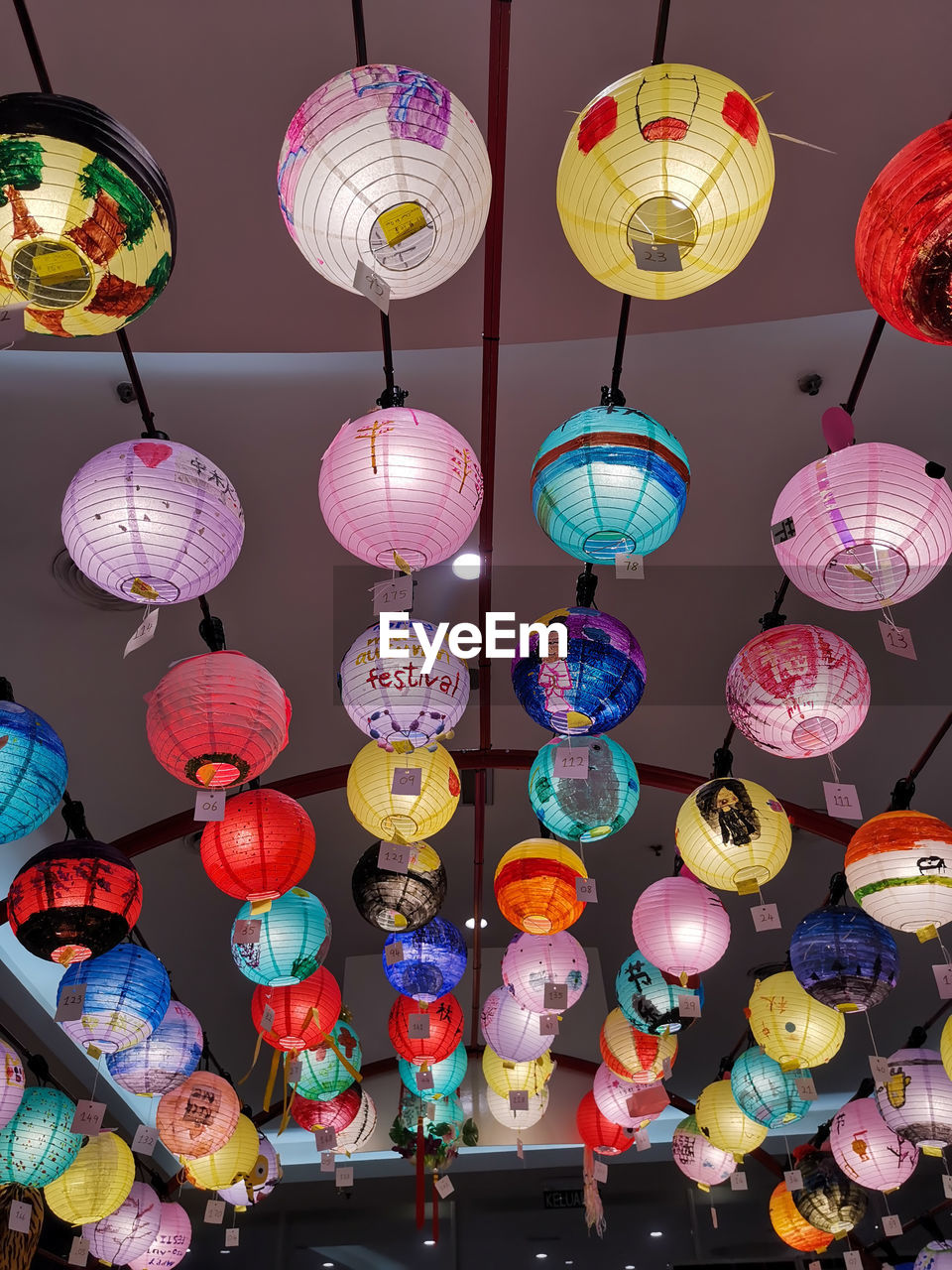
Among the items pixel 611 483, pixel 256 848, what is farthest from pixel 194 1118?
pixel 611 483

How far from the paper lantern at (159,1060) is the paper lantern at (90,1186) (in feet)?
2.01

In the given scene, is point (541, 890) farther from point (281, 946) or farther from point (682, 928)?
point (281, 946)

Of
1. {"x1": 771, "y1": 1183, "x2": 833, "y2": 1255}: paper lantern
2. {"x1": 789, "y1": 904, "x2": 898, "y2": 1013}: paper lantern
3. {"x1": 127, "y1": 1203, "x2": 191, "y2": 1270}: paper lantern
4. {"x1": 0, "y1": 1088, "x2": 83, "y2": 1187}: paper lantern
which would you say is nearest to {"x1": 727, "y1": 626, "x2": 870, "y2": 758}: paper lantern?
{"x1": 789, "y1": 904, "x2": 898, "y2": 1013}: paper lantern

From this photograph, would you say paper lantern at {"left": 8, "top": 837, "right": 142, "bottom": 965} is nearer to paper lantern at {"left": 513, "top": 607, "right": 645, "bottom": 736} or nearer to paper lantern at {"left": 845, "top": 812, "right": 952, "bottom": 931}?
paper lantern at {"left": 513, "top": 607, "right": 645, "bottom": 736}

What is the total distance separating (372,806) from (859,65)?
7.75ft

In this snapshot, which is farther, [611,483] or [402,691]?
[402,691]

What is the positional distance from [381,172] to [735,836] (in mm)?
2153

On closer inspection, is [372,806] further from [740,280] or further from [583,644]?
[740,280]

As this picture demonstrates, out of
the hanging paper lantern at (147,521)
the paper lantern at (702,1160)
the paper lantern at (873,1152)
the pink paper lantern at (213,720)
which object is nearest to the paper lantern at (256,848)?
the pink paper lantern at (213,720)

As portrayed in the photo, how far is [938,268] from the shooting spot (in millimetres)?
1491

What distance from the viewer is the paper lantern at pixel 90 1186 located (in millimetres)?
3930

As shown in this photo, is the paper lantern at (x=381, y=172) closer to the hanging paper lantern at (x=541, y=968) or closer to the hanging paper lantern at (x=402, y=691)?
the hanging paper lantern at (x=402, y=691)

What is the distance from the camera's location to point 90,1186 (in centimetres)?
394

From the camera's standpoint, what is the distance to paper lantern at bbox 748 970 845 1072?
11.8 feet
